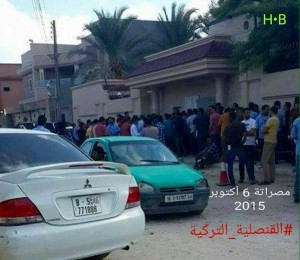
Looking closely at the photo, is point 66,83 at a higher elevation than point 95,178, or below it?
higher

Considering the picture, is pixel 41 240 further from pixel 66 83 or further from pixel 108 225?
pixel 66 83

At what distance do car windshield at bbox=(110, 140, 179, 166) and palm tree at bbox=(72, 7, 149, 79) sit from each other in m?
20.7

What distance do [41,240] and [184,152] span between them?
13.3m

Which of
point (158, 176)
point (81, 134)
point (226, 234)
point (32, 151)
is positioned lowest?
point (226, 234)

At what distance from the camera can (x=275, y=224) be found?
7070mm

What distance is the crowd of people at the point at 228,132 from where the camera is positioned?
1018cm

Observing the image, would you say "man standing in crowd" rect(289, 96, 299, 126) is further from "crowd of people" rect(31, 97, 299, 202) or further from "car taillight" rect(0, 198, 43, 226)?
"car taillight" rect(0, 198, 43, 226)

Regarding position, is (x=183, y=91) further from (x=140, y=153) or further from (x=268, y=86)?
(x=140, y=153)

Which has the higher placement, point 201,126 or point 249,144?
point 201,126

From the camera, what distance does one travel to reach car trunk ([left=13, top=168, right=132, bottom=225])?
4.22 metres

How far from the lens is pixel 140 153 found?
8570 mm

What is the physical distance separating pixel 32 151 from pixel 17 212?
1.32 metres

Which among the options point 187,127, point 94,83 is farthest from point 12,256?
point 94,83

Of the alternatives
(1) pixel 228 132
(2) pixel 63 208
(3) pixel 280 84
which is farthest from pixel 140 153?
(3) pixel 280 84
